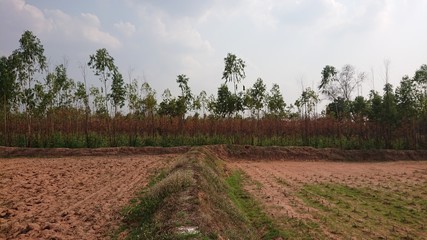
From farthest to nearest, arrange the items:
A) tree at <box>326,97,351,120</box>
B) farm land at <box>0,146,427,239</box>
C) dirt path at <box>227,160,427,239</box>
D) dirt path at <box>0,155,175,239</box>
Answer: tree at <box>326,97,351,120</box> → dirt path at <box>227,160,427,239</box> → dirt path at <box>0,155,175,239</box> → farm land at <box>0,146,427,239</box>

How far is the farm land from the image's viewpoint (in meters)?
6.40

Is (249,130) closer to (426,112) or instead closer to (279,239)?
(426,112)

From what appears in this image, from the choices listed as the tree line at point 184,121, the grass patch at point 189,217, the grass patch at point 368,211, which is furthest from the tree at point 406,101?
the grass patch at point 189,217

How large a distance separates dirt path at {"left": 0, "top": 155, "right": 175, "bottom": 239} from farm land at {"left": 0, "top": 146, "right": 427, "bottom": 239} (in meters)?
0.02

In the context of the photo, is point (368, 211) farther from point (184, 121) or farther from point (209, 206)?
point (184, 121)

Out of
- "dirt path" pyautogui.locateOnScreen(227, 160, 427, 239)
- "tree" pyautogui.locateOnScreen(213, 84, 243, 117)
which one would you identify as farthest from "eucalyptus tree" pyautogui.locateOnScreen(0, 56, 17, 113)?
"dirt path" pyautogui.locateOnScreen(227, 160, 427, 239)

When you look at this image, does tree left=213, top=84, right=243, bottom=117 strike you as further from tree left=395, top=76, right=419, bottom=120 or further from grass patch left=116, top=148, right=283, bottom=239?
grass patch left=116, top=148, right=283, bottom=239

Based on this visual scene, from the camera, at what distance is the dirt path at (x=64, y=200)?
6.66 metres

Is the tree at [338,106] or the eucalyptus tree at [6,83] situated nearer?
the eucalyptus tree at [6,83]

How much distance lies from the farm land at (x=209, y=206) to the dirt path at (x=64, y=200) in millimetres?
20

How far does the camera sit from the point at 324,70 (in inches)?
1479

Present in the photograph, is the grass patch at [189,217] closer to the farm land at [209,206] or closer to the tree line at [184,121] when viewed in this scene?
the farm land at [209,206]

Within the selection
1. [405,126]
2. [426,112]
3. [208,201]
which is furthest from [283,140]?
[208,201]

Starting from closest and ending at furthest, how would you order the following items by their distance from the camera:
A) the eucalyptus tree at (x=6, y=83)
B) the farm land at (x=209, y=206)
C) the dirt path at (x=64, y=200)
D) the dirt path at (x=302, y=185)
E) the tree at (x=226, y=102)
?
the farm land at (x=209, y=206) → the dirt path at (x=64, y=200) → the dirt path at (x=302, y=185) → the eucalyptus tree at (x=6, y=83) → the tree at (x=226, y=102)
